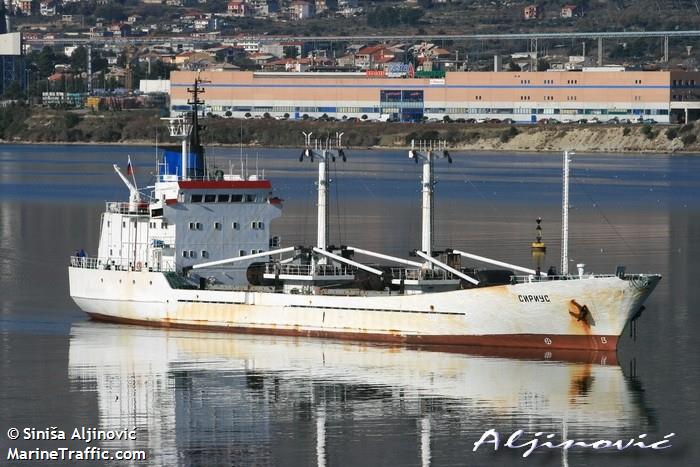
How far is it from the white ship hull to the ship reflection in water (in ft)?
1.29

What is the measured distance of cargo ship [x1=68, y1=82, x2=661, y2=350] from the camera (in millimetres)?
37500

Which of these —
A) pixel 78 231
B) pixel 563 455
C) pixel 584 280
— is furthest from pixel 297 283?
pixel 78 231

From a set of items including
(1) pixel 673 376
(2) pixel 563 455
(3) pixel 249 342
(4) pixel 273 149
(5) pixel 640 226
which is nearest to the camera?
(2) pixel 563 455

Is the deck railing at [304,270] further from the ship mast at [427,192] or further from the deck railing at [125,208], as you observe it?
the deck railing at [125,208]

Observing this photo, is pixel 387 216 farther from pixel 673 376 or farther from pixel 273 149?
pixel 273 149

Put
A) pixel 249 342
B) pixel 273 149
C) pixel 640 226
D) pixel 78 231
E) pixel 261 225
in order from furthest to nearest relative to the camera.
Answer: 1. pixel 273 149
2. pixel 640 226
3. pixel 78 231
4. pixel 261 225
5. pixel 249 342

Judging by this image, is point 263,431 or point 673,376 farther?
point 673,376

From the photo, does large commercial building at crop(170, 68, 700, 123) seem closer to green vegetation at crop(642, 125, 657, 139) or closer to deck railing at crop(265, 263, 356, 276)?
green vegetation at crop(642, 125, 657, 139)

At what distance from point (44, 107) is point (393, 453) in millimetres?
172255

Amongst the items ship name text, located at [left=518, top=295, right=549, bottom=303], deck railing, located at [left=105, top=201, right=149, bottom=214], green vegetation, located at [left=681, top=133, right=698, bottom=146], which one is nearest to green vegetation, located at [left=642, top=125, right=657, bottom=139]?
green vegetation, located at [left=681, top=133, right=698, bottom=146]

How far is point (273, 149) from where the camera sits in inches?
6703

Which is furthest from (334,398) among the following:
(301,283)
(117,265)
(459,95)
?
(459,95)

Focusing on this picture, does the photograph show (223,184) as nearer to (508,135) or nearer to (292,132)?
(508,135)

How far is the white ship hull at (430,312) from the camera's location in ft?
122
